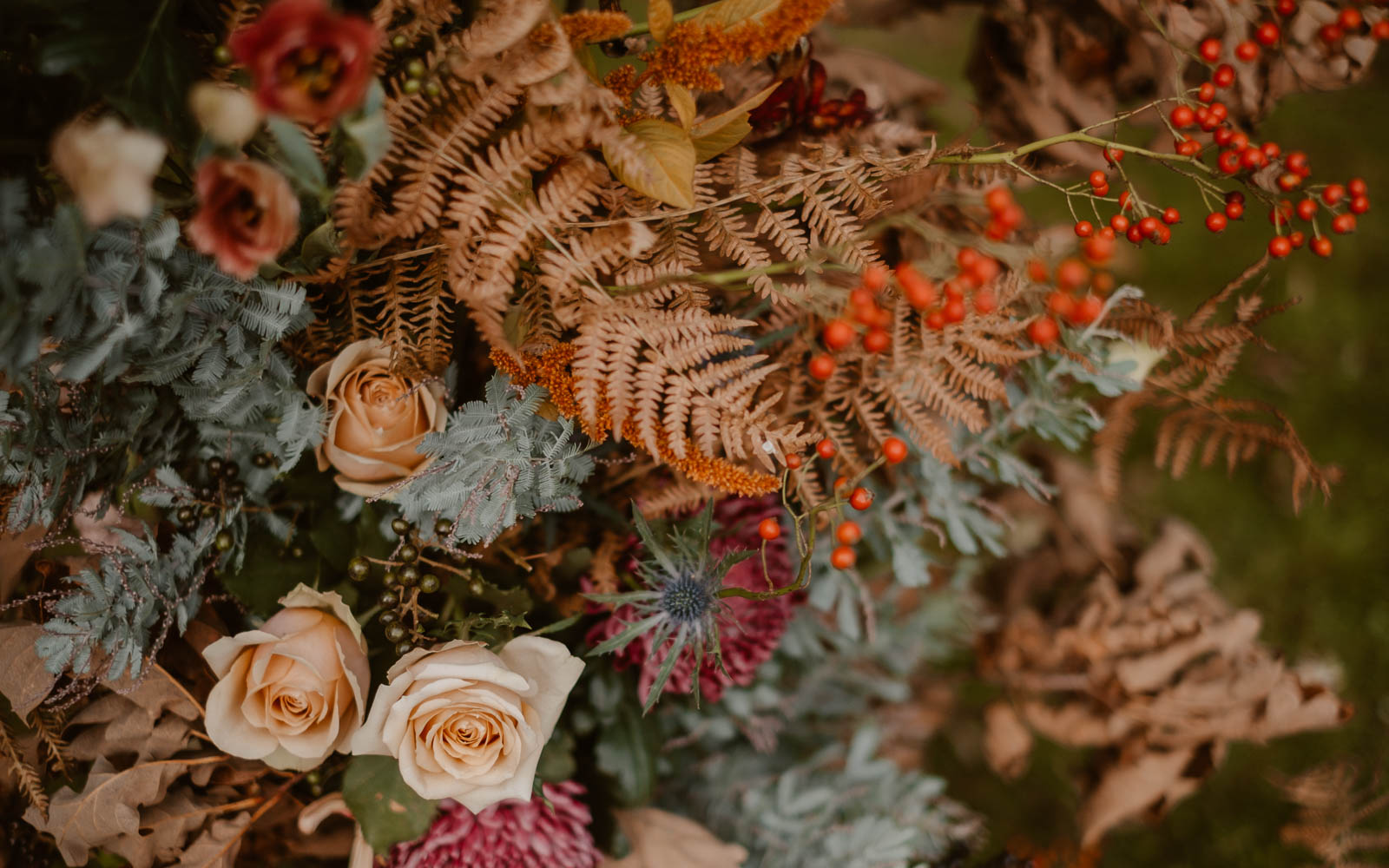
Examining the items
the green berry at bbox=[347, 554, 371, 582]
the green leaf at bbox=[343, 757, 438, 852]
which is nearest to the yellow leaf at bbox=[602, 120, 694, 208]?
the green berry at bbox=[347, 554, 371, 582]

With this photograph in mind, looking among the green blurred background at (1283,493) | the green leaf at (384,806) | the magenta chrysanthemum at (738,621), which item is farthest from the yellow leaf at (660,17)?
the green blurred background at (1283,493)

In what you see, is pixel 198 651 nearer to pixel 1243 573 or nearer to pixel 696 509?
pixel 696 509

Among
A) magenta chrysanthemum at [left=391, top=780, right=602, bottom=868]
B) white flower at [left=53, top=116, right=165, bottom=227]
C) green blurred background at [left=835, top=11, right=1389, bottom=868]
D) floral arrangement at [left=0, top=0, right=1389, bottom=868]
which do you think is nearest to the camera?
white flower at [left=53, top=116, right=165, bottom=227]

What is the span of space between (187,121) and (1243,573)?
175cm

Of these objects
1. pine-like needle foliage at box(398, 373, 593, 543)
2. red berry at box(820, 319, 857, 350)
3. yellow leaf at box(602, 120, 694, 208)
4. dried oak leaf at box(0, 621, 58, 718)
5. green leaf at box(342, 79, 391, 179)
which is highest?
green leaf at box(342, 79, 391, 179)

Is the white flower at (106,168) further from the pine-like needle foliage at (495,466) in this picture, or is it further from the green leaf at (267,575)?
the green leaf at (267,575)

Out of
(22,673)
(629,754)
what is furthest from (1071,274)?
(22,673)

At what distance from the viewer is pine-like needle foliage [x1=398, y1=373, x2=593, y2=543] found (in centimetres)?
57

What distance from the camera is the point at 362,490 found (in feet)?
1.94

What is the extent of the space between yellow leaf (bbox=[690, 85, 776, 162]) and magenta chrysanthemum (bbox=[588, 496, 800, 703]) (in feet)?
1.11

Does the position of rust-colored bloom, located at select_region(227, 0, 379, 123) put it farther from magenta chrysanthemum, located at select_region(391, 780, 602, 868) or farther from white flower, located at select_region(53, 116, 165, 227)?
magenta chrysanthemum, located at select_region(391, 780, 602, 868)

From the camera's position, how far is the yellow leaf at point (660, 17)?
0.49m

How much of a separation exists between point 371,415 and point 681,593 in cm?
28

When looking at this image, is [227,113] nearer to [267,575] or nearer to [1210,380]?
[267,575]
